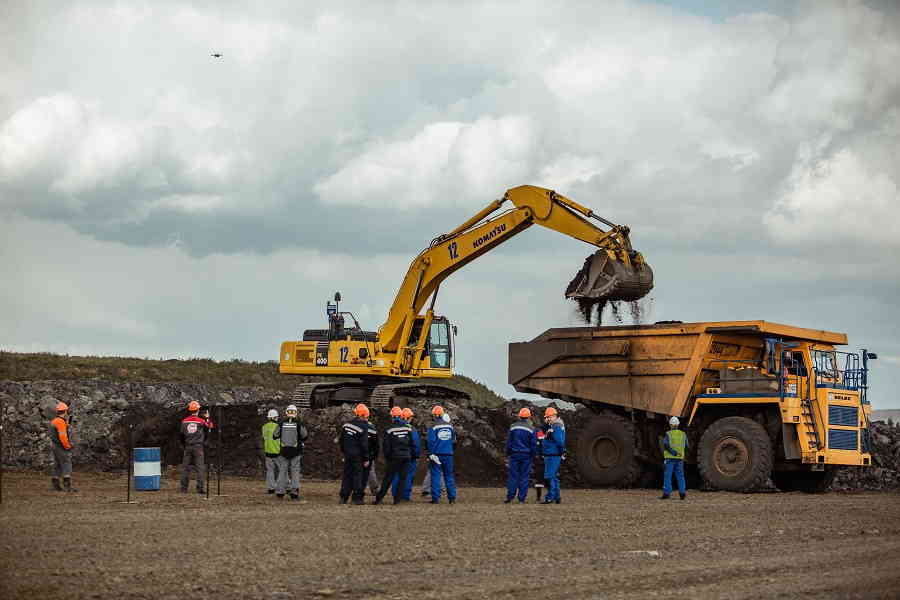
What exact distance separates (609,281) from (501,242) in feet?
18.7

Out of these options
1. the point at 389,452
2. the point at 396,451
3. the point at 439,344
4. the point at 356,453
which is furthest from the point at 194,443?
the point at 439,344

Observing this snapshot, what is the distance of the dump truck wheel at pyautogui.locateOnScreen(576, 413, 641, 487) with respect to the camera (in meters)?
27.6

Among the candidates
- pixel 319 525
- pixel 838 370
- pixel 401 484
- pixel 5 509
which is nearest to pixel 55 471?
pixel 5 509

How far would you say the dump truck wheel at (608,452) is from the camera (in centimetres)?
2762

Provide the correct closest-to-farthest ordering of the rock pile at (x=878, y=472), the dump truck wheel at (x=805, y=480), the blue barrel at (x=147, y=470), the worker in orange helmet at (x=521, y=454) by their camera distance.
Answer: the worker in orange helmet at (x=521, y=454)
the blue barrel at (x=147, y=470)
the dump truck wheel at (x=805, y=480)
the rock pile at (x=878, y=472)

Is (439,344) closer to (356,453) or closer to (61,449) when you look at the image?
(61,449)

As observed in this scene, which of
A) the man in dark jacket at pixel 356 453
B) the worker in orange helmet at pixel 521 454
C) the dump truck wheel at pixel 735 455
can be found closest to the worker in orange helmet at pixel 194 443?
the man in dark jacket at pixel 356 453

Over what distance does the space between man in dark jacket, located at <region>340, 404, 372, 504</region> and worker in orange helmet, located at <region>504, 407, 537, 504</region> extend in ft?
8.81

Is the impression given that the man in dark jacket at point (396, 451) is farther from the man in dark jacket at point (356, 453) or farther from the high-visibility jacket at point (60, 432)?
the high-visibility jacket at point (60, 432)

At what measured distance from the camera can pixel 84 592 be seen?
38.3 feet

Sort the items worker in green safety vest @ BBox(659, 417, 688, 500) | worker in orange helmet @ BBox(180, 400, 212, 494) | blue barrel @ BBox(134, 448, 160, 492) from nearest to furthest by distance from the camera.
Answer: worker in orange helmet @ BBox(180, 400, 212, 494), worker in green safety vest @ BBox(659, 417, 688, 500), blue barrel @ BBox(134, 448, 160, 492)

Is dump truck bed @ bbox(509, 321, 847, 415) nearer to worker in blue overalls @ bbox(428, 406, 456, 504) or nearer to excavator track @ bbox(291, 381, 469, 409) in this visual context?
worker in blue overalls @ bbox(428, 406, 456, 504)

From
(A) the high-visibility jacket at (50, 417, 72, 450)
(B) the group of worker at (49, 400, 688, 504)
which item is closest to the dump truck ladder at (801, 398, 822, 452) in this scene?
(B) the group of worker at (49, 400, 688, 504)

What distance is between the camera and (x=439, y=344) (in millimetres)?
37000
